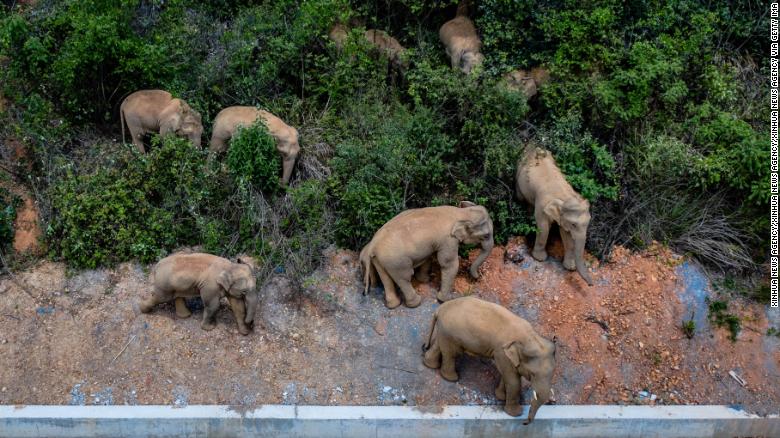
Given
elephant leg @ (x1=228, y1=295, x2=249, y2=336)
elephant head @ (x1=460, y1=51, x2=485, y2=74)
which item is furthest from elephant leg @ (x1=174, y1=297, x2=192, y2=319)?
elephant head @ (x1=460, y1=51, x2=485, y2=74)

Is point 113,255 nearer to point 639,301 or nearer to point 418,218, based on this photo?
point 418,218

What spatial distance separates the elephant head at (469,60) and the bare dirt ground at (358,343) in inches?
122

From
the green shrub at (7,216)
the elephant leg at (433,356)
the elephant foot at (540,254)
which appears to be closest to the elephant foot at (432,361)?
the elephant leg at (433,356)

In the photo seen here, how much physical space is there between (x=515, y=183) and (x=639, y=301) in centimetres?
234

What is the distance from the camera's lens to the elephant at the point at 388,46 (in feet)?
40.5

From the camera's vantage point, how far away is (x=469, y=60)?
1191 centimetres

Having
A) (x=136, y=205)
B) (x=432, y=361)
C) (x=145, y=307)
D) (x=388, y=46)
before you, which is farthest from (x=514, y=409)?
(x=388, y=46)

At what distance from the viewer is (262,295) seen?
9.88m

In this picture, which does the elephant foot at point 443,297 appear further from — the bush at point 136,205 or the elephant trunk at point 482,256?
the bush at point 136,205

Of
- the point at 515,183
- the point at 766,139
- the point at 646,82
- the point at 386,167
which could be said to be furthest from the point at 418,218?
the point at 766,139

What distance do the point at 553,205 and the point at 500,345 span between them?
252cm

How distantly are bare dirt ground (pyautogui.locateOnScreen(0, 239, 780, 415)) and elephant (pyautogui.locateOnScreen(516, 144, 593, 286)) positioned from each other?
296 millimetres

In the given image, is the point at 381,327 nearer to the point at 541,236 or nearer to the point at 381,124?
the point at 541,236

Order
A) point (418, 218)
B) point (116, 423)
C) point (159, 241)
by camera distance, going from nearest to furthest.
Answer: point (116, 423) < point (418, 218) < point (159, 241)
